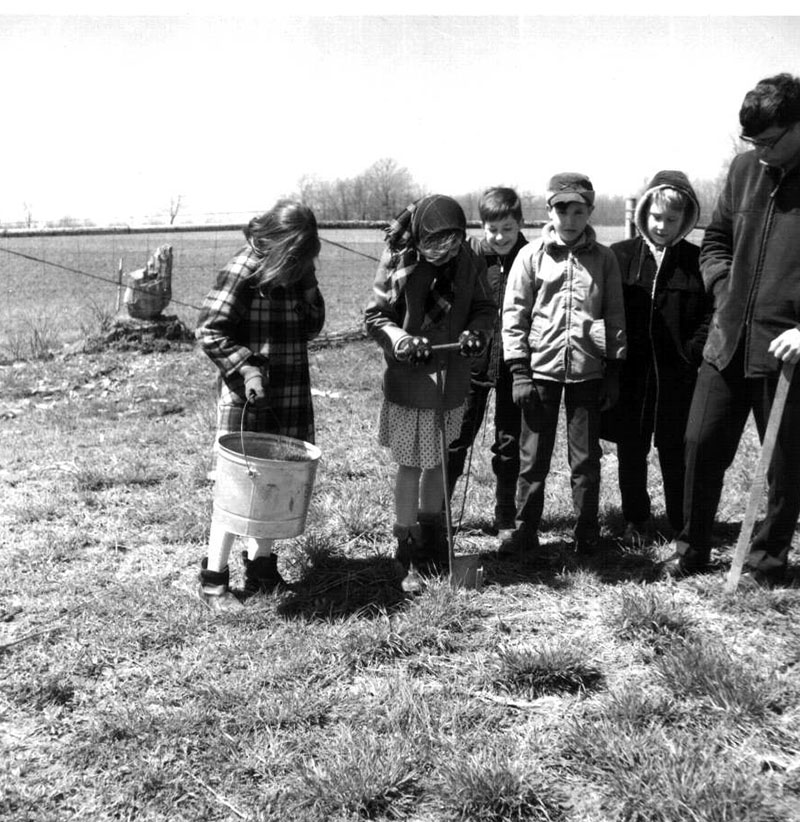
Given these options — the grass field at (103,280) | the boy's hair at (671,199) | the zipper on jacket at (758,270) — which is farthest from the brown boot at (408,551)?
the grass field at (103,280)

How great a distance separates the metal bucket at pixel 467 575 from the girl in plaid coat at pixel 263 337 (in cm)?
76

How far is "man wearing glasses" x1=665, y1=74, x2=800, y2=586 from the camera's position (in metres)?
3.39

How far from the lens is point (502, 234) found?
438 cm

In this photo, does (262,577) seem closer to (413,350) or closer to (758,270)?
(413,350)

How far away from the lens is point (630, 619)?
3.48 metres

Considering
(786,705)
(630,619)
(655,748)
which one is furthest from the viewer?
(630,619)

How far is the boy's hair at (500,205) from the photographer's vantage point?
4.31 m

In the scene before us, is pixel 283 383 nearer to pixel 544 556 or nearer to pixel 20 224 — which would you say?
pixel 544 556

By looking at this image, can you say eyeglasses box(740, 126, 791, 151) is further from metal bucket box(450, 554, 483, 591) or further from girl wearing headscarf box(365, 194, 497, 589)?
metal bucket box(450, 554, 483, 591)

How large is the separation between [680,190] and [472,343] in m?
1.19

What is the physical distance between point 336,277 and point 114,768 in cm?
1823

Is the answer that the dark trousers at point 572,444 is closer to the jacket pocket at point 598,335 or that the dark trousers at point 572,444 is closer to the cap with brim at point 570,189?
the jacket pocket at point 598,335

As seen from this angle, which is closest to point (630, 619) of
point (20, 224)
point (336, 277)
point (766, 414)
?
point (766, 414)

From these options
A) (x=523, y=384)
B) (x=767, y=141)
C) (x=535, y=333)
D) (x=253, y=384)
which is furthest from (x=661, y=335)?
(x=253, y=384)
